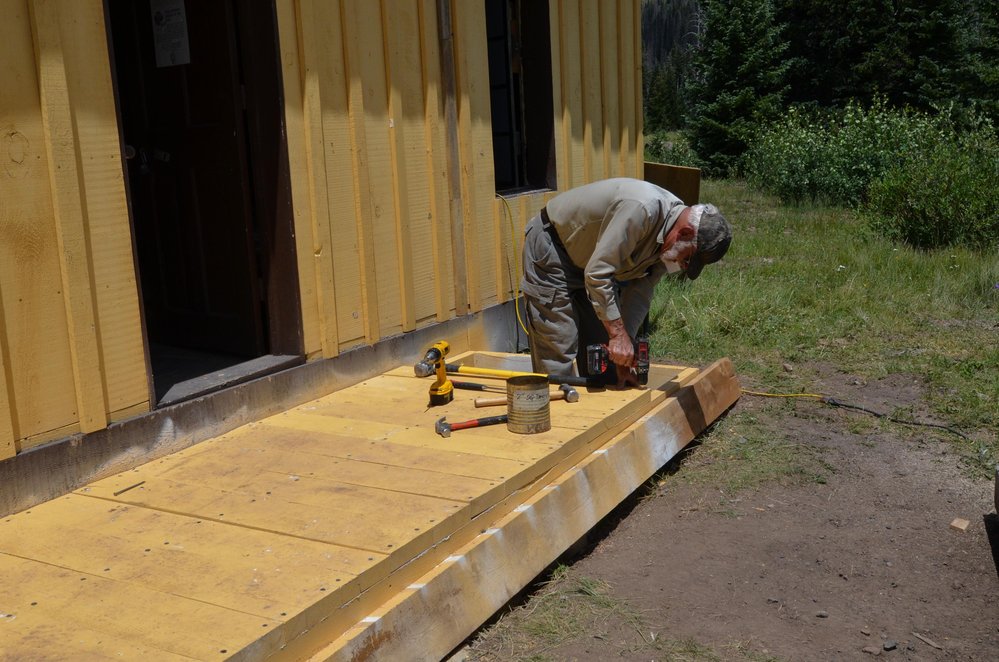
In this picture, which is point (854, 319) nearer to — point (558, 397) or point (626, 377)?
point (626, 377)

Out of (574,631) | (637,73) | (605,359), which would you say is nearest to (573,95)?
(637,73)

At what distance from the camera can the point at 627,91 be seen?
824cm

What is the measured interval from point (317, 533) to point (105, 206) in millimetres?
1695

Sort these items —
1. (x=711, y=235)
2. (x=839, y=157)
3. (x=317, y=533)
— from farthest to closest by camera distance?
(x=839, y=157)
(x=711, y=235)
(x=317, y=533)

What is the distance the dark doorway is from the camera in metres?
4.83

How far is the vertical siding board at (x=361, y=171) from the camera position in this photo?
5.18 meters

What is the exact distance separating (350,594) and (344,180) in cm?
283

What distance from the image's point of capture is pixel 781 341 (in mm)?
7875

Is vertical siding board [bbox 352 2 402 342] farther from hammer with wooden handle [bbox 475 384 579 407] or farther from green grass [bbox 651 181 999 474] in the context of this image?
green grass [bbox 651 181 999 474]

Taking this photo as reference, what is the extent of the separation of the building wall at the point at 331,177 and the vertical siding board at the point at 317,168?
0.01 meters

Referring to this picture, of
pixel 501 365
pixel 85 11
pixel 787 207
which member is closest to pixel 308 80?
pixel 85 11

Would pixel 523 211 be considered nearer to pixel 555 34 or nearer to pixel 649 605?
pixel 555 34

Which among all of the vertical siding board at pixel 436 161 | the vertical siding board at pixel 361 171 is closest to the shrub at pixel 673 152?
the vertical siding board at pixel 436 161

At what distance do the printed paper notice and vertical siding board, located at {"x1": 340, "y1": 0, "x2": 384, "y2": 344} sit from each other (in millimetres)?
862
